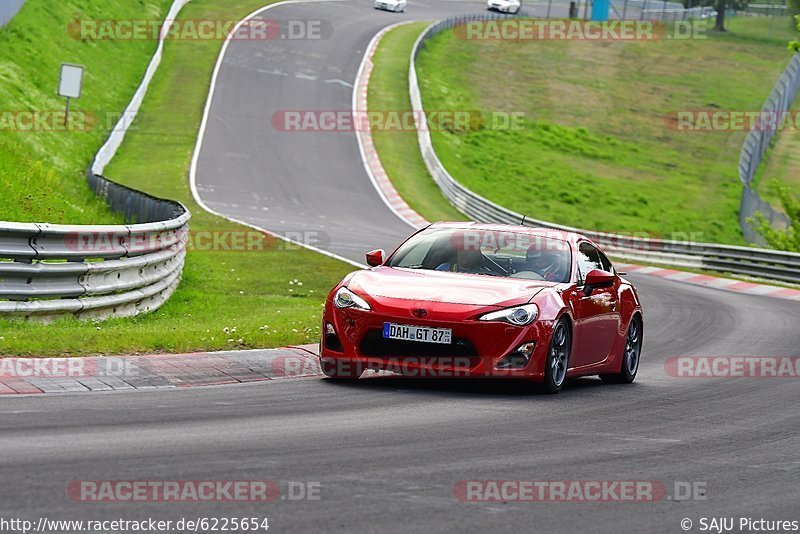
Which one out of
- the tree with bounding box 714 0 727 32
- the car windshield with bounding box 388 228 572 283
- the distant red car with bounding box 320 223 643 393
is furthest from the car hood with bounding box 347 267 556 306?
the tree with bounding box 714 0 727 32

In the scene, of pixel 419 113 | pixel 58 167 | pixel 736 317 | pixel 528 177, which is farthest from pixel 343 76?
pixel 736 317

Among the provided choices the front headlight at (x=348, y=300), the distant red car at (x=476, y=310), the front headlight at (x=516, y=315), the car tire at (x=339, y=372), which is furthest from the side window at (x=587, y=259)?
the car tire at (x=339, y=372)

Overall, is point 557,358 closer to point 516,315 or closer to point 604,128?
point 516,315

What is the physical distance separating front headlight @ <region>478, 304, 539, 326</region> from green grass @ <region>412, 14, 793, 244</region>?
35.0 meters

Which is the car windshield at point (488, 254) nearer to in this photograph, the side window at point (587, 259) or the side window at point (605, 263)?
the side window at point (587, 259)

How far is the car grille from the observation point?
413 inches

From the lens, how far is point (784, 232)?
1497 inches

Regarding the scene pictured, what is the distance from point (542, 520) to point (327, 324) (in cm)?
478

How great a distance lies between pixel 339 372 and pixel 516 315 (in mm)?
1515

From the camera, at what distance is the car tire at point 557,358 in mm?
10935

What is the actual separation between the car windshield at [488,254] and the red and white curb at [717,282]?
17.6 meters

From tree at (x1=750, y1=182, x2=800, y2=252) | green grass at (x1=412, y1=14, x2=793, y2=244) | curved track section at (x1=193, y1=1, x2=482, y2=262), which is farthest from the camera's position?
green grass at (x1=412, y1=14, x2=793, y2=244)

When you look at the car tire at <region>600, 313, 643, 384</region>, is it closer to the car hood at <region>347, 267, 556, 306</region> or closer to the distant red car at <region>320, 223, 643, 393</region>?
the distant red car at <region>320, 223, 643, 393</region>

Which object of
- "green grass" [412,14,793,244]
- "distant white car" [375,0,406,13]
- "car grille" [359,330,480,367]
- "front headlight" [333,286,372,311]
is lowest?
"green grass" [412,14,793,244]
